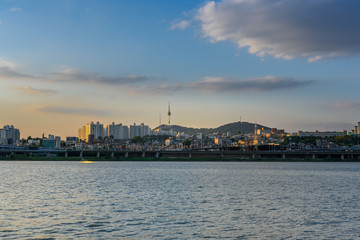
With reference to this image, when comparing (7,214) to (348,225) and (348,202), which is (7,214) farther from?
(348,202)

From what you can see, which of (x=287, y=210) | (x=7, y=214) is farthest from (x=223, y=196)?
(x=7, y=214)

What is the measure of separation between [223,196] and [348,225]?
72.7ft

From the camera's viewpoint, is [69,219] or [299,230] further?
[69,219]

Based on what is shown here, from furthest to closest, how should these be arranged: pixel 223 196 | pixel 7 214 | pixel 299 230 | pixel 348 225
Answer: pixel 223 196
pixel 7 214
pixel 348 225
pixel 299 230

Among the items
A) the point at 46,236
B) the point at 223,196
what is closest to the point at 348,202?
the point at 223,196

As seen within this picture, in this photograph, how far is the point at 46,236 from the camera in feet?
93.7

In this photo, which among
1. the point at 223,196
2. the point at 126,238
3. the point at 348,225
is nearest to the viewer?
the point at 126,238

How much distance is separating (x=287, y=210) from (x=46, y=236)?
24447 mm

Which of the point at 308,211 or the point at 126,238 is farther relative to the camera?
the point at 308,211

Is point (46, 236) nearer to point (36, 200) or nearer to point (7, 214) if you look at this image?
point (7, 214)

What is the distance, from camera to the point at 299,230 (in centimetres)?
3173

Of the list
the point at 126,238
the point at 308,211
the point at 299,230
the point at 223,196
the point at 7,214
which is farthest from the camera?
the point at 223,196

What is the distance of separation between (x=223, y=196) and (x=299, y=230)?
919 inches

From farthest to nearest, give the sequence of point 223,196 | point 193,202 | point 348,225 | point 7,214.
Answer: point 223,196 → point 193,202 → point 7,214 → point 348,225
